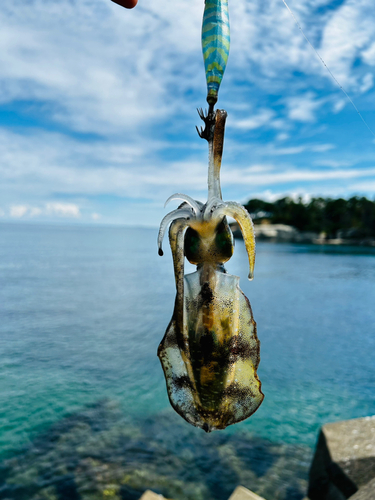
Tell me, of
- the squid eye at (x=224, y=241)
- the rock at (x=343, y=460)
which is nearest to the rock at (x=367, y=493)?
the rock at (x=343, y=460)

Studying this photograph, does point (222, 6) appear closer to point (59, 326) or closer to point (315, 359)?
point (315, 359)

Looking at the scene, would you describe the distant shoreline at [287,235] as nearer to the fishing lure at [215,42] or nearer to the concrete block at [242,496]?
the concrete block at [242,496]

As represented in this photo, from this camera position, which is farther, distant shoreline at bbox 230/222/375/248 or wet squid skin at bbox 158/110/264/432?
distant shoreline at bbox 230/222/375/248

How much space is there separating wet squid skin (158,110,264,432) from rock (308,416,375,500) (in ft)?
25.2

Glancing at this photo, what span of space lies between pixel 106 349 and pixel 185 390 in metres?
21.1

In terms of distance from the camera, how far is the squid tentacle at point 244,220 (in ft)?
4.62

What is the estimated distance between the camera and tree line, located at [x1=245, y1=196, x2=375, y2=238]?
123688mm

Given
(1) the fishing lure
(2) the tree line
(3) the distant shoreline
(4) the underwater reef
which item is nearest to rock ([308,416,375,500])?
(4) the underwater reef

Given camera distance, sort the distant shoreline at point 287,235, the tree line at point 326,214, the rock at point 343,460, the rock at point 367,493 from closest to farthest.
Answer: the rock at point 367,493 < the rock at point 343,460 < the tree line at point 326,214 < the distant shoreline at point 287,235

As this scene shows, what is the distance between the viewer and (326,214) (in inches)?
5374

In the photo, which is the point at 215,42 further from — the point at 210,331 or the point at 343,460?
the point at 343,460

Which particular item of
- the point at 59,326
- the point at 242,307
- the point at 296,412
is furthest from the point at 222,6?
the point at 59,326

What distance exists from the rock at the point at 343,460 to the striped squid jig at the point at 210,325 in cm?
769

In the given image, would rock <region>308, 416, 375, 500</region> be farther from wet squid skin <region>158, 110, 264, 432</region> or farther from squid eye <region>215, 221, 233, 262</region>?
squid eye <region>215, 221, 233, 262</region>
